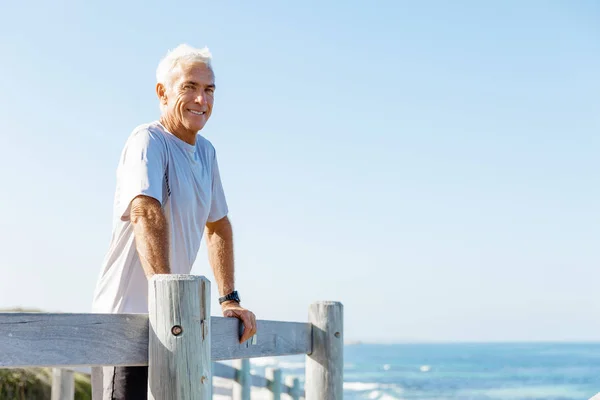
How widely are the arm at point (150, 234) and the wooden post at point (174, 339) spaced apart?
0.88ft

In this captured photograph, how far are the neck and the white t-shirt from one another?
0.04 meters

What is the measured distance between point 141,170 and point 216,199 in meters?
0.66

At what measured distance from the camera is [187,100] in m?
3.38

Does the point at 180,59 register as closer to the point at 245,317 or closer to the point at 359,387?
the point at 245,317

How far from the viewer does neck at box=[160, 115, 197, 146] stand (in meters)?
3.39

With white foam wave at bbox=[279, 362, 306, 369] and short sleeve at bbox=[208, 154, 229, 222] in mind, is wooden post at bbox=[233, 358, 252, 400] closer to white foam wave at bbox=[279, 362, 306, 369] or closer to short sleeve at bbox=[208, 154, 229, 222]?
short sleeve at bbox=[208, 154, 229, 222]

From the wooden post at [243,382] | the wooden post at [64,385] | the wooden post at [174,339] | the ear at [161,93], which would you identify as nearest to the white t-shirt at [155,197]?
the ear at [161,93]

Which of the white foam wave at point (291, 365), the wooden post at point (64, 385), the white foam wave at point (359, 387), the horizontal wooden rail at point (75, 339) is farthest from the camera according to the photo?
the white foam wave at point (291, 365)

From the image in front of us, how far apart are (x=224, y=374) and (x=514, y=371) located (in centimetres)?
4444

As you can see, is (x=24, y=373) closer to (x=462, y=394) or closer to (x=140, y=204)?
(x=140, y=204)

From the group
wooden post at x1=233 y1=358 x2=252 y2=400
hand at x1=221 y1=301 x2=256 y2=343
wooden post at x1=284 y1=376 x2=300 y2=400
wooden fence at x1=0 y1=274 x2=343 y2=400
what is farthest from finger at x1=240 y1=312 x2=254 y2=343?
wooden post at x1=284 y1=376 x2=300 y2=400

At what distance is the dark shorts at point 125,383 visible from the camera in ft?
9.47

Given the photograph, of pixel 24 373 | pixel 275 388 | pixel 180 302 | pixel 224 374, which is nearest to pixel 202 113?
pixel 180 302

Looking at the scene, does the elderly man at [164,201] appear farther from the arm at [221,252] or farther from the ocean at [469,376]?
the ocean at [469,376]
